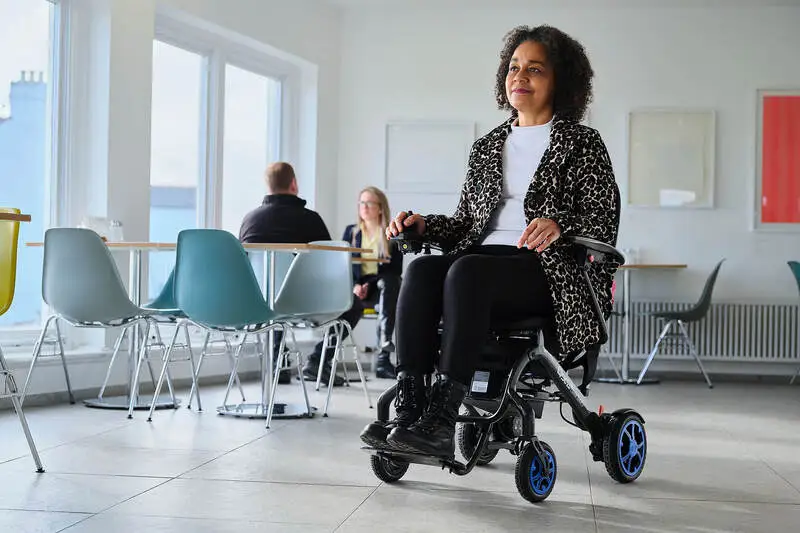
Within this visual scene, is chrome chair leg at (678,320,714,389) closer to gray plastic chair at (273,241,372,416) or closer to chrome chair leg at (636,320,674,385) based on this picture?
chrome chair leg at (636,320,674,385)

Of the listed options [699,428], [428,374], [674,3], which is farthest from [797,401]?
[428,374]

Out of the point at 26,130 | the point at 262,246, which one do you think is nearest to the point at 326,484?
the point at 262,246

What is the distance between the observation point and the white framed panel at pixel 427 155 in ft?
27.6

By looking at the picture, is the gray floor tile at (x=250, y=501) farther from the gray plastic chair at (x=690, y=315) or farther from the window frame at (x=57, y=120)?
the gray plastic chair at (x=690, y=315)

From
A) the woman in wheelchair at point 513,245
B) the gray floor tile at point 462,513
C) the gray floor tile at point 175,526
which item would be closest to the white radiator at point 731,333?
the woman in wheelchair at point 513,245

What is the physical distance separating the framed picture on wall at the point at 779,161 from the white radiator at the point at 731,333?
0.68 metres

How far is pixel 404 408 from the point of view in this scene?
263cm

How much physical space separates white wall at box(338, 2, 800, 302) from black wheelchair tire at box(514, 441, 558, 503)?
5524mm

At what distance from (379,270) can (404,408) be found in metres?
4.69

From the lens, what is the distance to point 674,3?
8078mm

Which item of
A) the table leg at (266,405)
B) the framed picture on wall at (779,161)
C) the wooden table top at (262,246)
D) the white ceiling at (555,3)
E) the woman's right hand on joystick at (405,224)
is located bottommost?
the table leg at (266,405)

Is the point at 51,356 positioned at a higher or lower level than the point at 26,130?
lower

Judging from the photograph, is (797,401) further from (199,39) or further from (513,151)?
(199,39)

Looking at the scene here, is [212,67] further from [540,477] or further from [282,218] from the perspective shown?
[540,477]
